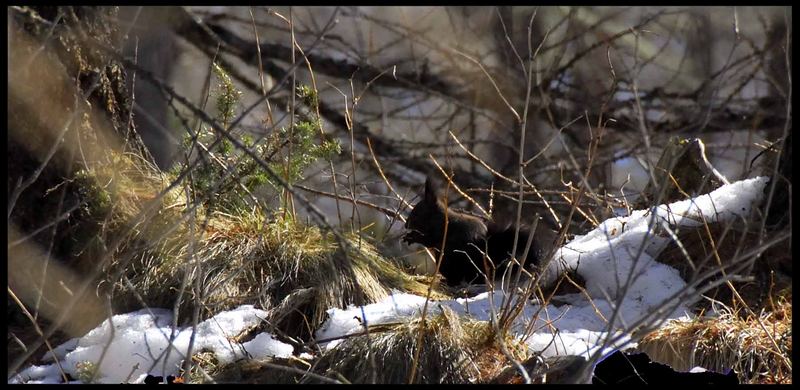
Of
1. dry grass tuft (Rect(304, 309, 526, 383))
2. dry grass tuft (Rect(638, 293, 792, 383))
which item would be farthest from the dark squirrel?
dry grass tuft (Rect(304, 309, 526, 383))

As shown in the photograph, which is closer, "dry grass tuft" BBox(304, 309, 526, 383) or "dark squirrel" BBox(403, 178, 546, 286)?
"dry grass tuft" BBox(304, 309, 526, 383)

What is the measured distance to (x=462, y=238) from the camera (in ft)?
16.9

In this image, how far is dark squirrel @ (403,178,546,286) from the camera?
4.99 m

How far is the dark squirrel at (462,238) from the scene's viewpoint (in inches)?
197

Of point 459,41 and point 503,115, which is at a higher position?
point 459,41

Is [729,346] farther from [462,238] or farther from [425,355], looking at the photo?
[462,238]

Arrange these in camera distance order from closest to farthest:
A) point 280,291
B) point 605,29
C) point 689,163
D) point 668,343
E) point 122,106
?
point 668,343 < point 280,291 < point 122,106 < point 689,163 < point 605,29

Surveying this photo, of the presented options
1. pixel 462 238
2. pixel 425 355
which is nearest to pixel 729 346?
pixel 425 355

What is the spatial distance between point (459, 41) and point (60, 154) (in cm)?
521

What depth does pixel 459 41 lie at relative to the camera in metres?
8.91

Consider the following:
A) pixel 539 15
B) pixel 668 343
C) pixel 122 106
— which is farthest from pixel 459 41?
pixel 668 343

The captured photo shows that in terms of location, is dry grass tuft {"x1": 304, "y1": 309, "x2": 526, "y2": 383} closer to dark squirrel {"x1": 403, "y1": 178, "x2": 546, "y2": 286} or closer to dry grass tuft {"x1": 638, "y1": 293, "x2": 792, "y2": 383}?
dry grass tuft {"x1": 638, "y1": 293, "x2": 792, "y2": 383}

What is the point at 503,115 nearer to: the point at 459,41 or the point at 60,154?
the point at 459,41
